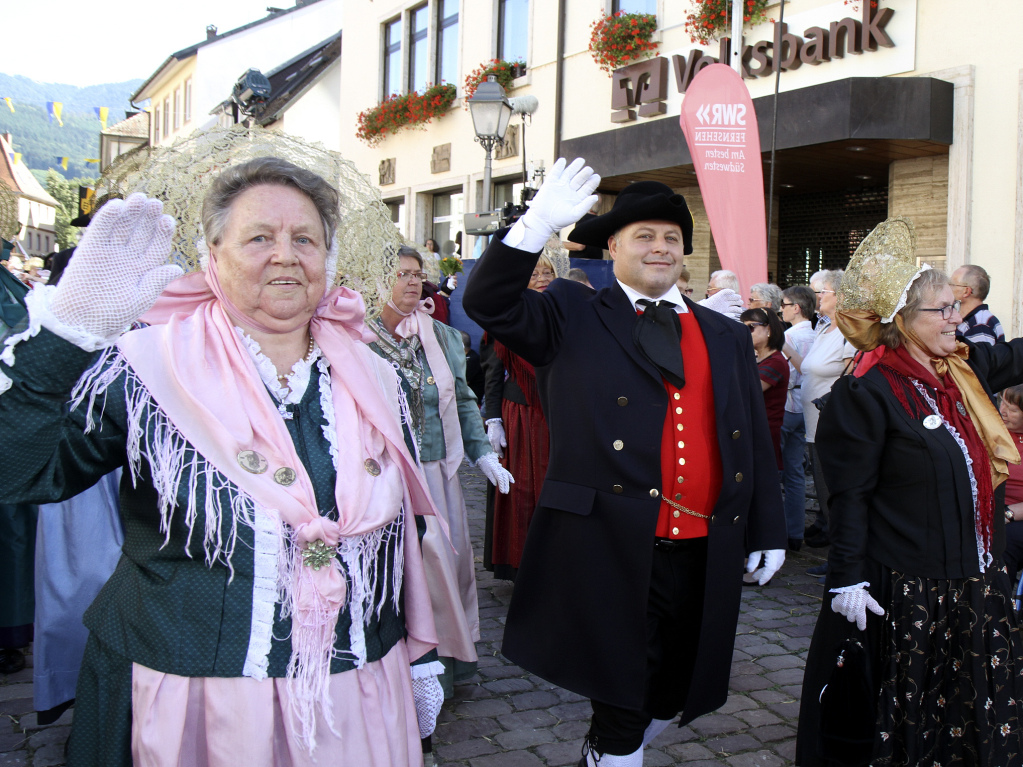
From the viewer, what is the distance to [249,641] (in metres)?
1.81

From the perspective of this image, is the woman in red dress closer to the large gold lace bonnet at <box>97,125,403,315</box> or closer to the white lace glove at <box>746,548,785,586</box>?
the white lace glove at <box>746,548,785,586</box>

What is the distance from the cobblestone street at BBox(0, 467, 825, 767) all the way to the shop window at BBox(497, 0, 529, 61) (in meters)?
12.5

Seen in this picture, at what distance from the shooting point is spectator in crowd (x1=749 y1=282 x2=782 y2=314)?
697cm

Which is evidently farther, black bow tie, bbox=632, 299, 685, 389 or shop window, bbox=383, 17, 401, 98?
shop window, bbox=383, 17, 401, 98

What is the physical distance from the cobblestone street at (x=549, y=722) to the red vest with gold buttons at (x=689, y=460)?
1.14 meters

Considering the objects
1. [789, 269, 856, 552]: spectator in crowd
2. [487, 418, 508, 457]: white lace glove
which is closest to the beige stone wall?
[789, 269, 856, 552]: spectator in crowd

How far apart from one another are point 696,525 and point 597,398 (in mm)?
497

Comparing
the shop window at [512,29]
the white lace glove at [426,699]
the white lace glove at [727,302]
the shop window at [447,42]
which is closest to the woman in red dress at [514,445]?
the white lace glove at [727,302]

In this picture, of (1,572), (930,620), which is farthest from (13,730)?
(930,620)

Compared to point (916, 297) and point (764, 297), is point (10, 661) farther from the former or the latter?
point (764, 297)

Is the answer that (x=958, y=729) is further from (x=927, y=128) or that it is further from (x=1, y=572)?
(x=927, y=128)

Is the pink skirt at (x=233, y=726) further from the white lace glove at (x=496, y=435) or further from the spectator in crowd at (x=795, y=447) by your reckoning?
the spectator in crowd at (x=795, y=447)

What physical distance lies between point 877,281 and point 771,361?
2906 mm

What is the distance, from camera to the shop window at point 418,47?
17.8 m
